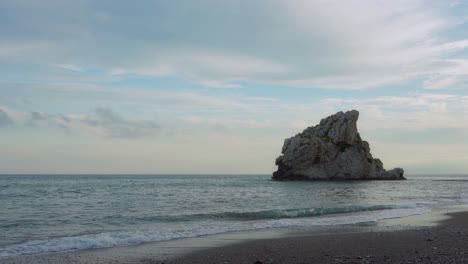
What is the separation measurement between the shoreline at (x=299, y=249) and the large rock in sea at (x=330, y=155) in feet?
264

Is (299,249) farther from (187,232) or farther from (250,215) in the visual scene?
(250,215)

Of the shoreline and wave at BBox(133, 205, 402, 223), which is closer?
the shoreline

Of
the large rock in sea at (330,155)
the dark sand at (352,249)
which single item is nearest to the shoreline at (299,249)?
the dark sand at (352,249)

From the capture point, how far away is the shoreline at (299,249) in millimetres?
12422

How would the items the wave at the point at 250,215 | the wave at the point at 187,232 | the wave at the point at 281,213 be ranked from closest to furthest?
the wave at the point at 187,232 < the wave at the point at 250,215 < the wave at the point at 281,213

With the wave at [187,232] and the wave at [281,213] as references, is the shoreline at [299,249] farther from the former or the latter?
the wave at [281,213]

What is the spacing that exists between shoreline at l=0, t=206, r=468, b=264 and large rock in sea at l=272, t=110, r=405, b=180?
80.3 meters

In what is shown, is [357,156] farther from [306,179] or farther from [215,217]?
[215,217]

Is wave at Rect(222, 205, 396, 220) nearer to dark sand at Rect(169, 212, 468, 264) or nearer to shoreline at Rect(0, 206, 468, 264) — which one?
shoreline at Rect(0, 206, 468, 264)

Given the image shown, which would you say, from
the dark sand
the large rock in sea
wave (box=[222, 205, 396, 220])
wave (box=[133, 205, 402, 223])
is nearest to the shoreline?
the dark sand

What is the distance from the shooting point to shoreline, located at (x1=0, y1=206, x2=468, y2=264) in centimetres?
1242

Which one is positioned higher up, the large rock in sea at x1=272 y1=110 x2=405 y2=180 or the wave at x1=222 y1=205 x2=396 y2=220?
the large rock in sea at x1=272 y1=110 x2=405 y2=180

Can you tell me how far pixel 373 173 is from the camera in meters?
108

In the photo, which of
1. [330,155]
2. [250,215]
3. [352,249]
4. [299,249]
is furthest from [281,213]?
[330,155]
